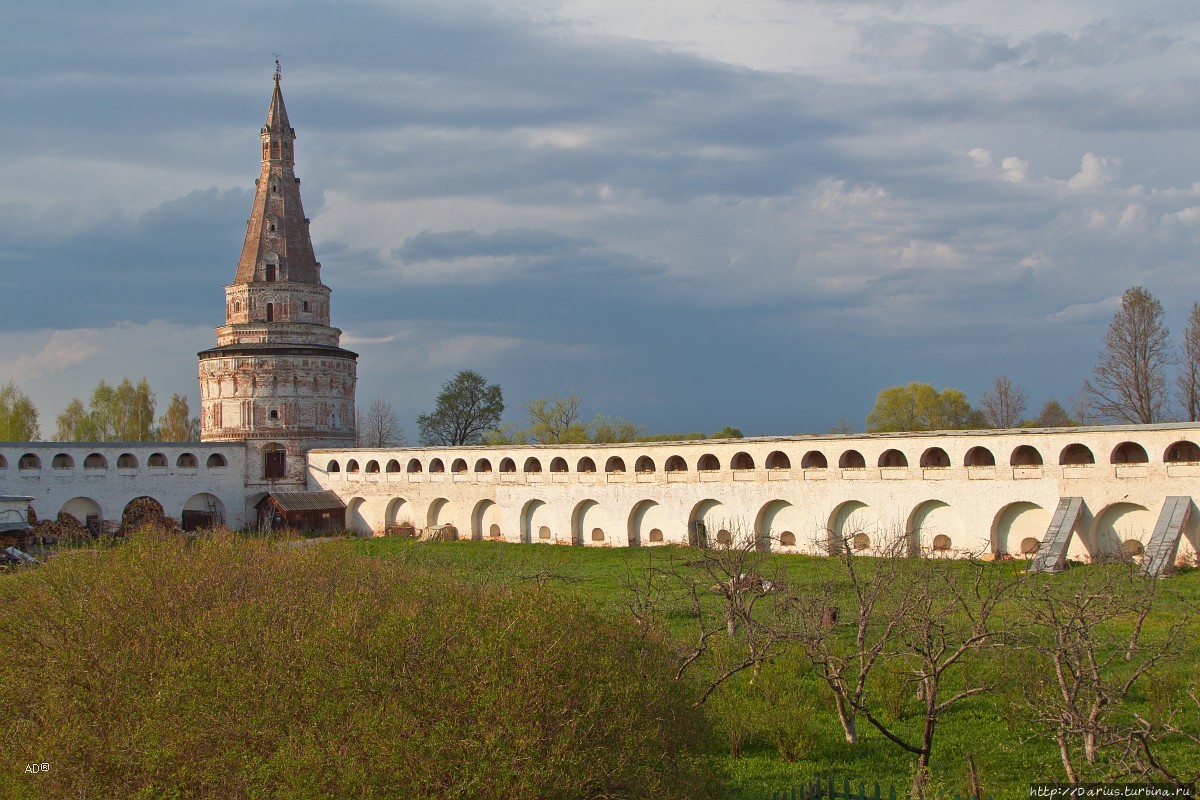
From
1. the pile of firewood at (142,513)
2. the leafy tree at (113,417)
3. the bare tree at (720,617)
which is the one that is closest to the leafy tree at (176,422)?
the leafy tree at (113,417)

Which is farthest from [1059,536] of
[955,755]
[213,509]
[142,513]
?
[142,513]

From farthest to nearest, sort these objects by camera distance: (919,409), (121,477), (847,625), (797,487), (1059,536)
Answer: (919,409) < (121,477) < (797,487) < (1059,536) < (847,625)

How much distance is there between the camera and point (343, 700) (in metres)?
9.04

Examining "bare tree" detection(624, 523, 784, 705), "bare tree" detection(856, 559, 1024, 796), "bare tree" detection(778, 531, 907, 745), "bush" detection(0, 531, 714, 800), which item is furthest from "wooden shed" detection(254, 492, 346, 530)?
"bush" detection(0, 531, 714, 800)

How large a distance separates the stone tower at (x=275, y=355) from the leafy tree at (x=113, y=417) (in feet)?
63.6

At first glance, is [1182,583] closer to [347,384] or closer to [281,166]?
[347,384]

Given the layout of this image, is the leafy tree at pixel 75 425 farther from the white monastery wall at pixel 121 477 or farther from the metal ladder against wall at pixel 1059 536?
the metal ladder against wall at pixel 1059 536

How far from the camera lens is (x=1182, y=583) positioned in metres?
22.5

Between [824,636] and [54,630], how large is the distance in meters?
8.65

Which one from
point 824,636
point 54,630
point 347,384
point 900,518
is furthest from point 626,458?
point 54,630

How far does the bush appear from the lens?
332 inches

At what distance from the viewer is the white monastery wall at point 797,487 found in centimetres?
2611

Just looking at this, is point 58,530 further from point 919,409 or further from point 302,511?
point 919,409

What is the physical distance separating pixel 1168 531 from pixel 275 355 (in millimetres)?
31963
